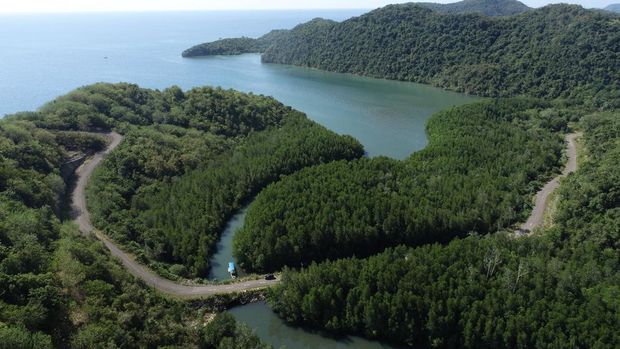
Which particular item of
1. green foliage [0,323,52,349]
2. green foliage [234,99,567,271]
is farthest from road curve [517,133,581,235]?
green foliage [0,323,52,349]

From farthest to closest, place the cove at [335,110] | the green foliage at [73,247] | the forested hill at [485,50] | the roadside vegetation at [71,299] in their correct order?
the forested hill at [485,50] < the cove at [335,110] < the green foliage at [73,247] < the roadside vegetation at [71,299]

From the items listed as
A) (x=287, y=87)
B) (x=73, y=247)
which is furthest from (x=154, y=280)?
(x=287, y=87)

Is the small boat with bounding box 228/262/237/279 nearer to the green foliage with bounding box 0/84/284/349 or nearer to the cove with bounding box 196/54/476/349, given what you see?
the cove with bounding box 196/54/476/349

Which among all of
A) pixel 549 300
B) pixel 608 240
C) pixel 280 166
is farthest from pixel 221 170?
pixel 608 240

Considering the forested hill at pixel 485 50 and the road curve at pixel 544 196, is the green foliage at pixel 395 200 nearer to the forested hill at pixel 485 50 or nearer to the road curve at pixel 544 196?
the road curve at pixel 544 196

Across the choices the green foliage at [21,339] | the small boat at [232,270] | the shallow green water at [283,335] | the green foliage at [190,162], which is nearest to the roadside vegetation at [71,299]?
the green foliage at [21,339]

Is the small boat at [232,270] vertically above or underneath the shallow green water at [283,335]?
above
